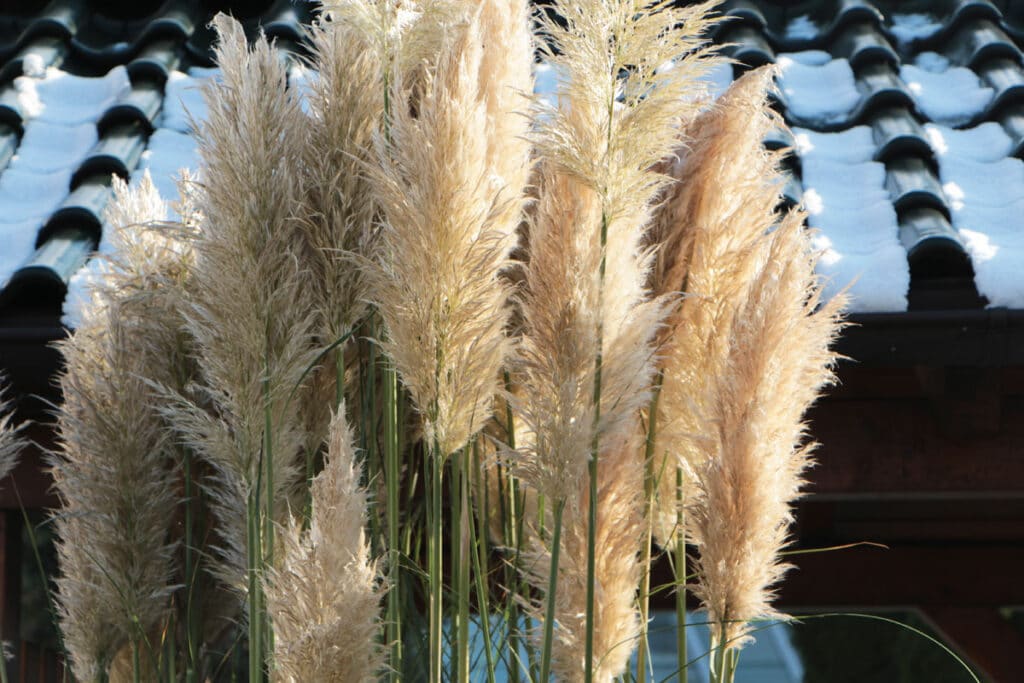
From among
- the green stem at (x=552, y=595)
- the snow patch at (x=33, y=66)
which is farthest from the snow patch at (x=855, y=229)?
the snow patch at (x=33, y=66)

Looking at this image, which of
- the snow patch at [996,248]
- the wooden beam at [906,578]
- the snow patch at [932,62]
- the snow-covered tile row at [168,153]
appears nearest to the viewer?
the snow patch at [996,248]

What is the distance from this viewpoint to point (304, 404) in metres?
2.01

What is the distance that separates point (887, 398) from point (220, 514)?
148cm

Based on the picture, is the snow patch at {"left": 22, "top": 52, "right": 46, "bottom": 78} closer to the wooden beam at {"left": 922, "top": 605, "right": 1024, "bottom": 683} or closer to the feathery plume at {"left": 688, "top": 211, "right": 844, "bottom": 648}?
the feathery plume at {"left": 688, "top": 211, "right": 844, "bottom": 648}

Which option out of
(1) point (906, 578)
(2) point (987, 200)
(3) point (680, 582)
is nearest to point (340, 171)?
(3) point (680, 582)

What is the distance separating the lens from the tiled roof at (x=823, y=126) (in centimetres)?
251

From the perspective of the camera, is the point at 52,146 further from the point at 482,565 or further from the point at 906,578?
the point at 906,578

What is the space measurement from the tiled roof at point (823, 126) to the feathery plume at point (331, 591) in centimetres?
107

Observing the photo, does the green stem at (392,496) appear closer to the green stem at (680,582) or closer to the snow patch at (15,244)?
the green stem at (680,582)

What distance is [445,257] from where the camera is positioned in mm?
1697

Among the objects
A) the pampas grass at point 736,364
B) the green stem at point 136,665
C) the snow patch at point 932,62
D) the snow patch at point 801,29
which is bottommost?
the green stem at point 136,665

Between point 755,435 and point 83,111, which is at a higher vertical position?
point 83,111

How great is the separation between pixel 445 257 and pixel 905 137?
5.41 feet

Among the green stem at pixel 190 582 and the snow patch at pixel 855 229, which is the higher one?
the snow patch at pixel 855 229
